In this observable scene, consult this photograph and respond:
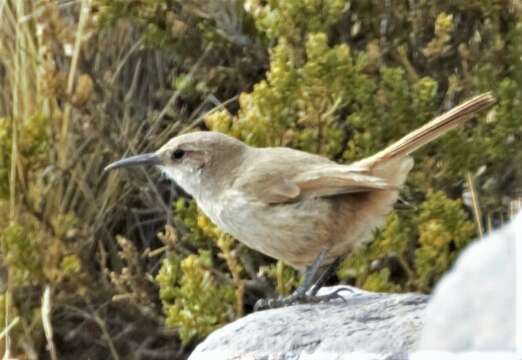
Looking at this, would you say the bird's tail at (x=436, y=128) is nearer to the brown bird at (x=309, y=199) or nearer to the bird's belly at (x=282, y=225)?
the brown bird at (x=309, y=199)

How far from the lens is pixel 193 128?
557cm

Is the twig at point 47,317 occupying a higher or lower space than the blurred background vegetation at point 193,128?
lower

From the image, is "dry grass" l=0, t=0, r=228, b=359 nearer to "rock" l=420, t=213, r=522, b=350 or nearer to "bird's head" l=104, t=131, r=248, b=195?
"bird's head" l=104, t=131, r=248, b=195

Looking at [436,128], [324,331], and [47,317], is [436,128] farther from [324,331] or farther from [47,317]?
[47,317]

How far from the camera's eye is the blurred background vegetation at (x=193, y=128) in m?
4.78

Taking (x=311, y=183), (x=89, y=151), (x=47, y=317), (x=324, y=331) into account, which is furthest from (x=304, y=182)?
(x=89, y=151)

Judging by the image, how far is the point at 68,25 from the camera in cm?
566

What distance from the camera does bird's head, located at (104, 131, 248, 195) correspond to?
14.1 ft

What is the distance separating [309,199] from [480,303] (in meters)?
1.95

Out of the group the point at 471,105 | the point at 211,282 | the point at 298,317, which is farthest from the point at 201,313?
the point at 471,105

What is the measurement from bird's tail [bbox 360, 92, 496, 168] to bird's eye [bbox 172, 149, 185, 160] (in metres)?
0.68

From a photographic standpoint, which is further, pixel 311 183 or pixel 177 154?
pixel 177 154

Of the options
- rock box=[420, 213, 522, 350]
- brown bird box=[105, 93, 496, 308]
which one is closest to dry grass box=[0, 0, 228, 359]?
brown bird box=[105, 93, 496, 308]

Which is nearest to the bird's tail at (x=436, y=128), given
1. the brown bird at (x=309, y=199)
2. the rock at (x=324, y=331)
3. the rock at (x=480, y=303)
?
the brown bird at (x=309, y=199)
